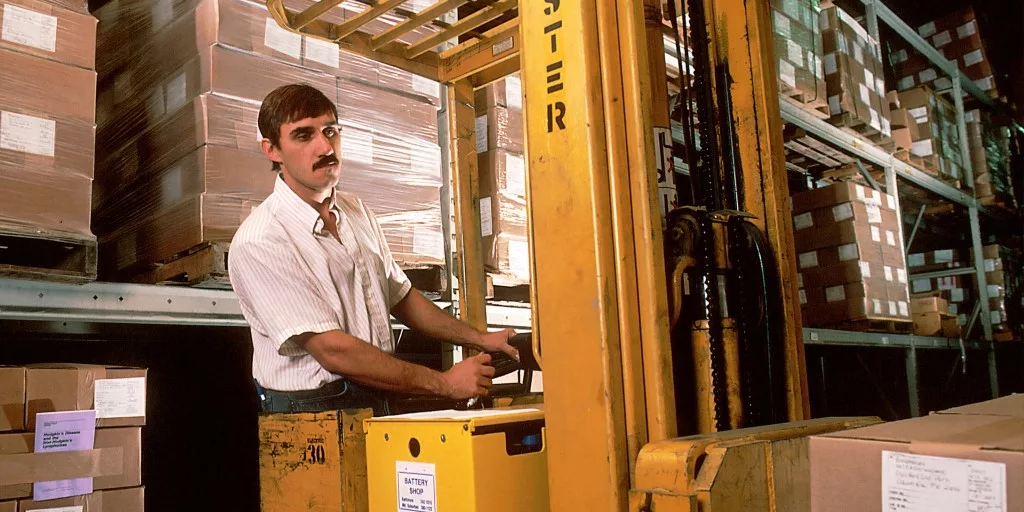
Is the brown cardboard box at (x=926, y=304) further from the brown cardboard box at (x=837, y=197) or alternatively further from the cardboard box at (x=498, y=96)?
the cardboard box at (x=498, y=96)

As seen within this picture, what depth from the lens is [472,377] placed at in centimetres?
249

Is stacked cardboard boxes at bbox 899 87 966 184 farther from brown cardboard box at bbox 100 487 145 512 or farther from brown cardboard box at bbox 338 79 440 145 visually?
brown cardboard box at bbox 100 487 145 512

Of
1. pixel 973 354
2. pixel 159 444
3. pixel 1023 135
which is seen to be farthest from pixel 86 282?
pixel 1023 135

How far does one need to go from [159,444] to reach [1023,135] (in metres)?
11.0

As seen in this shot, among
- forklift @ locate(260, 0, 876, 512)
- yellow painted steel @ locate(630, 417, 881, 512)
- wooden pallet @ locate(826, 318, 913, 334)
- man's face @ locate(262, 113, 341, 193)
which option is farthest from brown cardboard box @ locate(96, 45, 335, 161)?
wooden pallet @ locate(826, 318, 913, 334)

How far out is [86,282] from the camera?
9.12 ft

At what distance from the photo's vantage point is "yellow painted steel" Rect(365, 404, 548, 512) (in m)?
1.79

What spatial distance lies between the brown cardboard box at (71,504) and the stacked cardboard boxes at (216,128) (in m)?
0.90

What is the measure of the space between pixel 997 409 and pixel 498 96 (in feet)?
8.83

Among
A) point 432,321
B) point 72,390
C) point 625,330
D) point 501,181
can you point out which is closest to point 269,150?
point 432,321

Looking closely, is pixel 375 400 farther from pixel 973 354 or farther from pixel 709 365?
pixel 973 354

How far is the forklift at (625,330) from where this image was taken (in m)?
1.72

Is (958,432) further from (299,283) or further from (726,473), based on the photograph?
(299,283)

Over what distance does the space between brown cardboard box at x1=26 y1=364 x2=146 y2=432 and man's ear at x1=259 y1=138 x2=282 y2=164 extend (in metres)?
0.91
